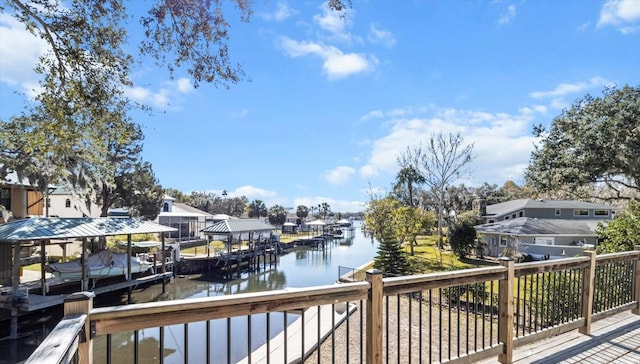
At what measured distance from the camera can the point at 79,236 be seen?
436 inches

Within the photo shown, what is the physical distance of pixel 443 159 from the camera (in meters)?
25.0

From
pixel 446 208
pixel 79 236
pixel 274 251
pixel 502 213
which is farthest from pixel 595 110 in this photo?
pixel 446 208

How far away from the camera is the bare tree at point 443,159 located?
2455cm

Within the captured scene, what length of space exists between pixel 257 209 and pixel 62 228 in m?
46.0

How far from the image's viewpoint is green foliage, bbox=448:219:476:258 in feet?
66.4

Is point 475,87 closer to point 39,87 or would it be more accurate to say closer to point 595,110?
point 595,110

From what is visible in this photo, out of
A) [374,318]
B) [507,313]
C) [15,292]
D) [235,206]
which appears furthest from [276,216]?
[374,318]

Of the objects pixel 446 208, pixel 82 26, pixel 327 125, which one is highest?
pixel 327 125

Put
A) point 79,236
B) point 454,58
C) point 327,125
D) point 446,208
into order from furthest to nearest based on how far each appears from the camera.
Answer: point 446,208 → point 327,125 → point 454,58 → point 79,236

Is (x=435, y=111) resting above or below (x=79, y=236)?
above

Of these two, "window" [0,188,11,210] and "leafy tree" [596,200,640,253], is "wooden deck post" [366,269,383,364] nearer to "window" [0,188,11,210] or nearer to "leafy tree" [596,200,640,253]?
"leafy tree" [596,200,640,253]

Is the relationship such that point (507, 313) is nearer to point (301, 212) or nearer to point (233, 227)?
point (233, 227)

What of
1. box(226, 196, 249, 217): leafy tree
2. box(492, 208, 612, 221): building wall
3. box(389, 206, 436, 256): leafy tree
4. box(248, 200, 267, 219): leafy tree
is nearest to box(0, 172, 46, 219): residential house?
box(389, 206, 436, 256): leafy tree

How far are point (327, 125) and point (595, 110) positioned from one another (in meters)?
14.5
